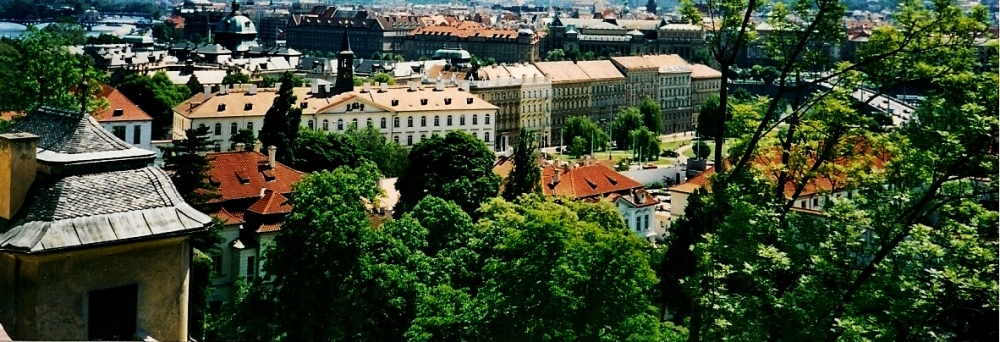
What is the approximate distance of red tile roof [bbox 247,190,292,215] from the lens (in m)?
22.6

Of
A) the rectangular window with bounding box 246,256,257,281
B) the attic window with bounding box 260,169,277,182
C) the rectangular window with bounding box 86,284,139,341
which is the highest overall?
the rectangular window with bounding box 86,284,139,341

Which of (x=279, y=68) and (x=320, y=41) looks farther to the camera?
(x=320, y=41)

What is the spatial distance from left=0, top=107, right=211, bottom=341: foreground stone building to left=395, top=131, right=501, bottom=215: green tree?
19.8m

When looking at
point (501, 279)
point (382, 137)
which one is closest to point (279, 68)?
point (382, 137)

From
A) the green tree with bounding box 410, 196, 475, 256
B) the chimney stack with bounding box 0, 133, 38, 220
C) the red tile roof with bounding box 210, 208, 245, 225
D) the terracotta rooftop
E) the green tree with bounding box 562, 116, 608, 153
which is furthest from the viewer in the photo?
the terracotta rooftop

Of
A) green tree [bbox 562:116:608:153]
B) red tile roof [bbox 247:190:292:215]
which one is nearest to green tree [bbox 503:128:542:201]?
red tile roof [bbox 247:190:292:215]

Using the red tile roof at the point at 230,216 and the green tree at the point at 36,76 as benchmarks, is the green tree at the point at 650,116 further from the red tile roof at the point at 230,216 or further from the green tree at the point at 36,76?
the red tile roof at the point at 230,216

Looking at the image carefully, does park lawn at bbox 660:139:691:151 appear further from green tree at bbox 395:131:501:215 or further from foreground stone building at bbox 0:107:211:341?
foreground stone building at bbox 0:107:211:341

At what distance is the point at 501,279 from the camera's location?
14.1m

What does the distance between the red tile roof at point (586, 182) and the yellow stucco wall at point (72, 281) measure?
24392 mm

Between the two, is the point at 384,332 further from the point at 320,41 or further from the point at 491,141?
the point at 320,41

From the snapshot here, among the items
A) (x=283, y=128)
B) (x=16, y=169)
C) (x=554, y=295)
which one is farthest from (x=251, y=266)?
(x=16, y=169)

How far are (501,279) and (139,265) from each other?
8.30 meters

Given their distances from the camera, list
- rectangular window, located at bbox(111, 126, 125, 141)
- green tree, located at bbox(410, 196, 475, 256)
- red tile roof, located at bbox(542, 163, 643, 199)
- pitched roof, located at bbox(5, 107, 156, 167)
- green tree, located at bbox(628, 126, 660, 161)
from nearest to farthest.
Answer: pitched roof, located at bbox(5, 107, 156, 167) < green tree, located at bbox(410, 196, 475, 256) < red tile roof, located at bbox(542, 163, 643, 199) < rectangular window, located at bbox(111, 126, 125, 141) < green tree, located at bbox(628, 126, 660, 161)
